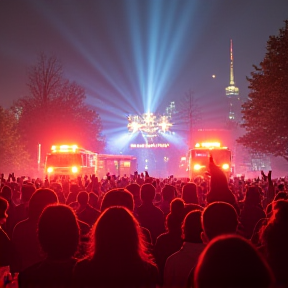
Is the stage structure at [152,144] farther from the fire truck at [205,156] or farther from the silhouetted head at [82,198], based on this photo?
the silhouetted head at [82,198]

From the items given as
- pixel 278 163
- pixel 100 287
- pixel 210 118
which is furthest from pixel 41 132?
pixel 210 118

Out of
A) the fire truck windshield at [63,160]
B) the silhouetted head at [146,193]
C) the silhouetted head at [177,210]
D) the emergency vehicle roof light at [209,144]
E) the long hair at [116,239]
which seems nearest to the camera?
the long hair at [116,239]

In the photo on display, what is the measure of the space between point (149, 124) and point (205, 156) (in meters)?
70.0

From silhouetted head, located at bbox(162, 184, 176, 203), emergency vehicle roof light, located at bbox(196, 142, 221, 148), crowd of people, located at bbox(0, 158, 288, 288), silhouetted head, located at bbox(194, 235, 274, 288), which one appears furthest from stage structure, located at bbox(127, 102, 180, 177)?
silhouetted head, located at bbox(194, 235, 274, 288)

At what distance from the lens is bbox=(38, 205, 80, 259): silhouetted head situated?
13.6 feet

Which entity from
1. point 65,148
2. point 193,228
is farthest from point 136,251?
point 65,148

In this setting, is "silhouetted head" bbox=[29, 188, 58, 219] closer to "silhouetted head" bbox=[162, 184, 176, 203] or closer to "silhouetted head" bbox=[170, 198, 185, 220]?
"silhouetted head" bbox=[170, 198, 185, 220]

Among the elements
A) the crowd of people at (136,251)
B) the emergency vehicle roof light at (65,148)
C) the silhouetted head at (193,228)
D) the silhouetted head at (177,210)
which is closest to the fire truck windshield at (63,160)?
the emergency vehicle roof light at (65,148)

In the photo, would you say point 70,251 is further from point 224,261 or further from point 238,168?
point 238,168

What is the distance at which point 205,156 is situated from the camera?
33.8 meters

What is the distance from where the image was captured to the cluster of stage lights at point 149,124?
99.7m

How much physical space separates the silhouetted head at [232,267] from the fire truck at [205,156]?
3082 centimetres

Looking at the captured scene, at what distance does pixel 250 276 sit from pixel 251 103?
42.3 meters

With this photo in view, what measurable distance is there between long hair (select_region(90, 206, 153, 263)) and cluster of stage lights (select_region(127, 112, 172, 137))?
92.5 meters
